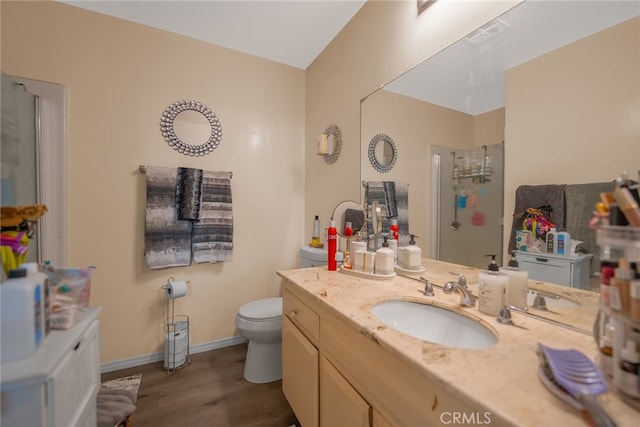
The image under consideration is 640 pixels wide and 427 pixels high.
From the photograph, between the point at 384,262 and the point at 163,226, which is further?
the point at 163,226

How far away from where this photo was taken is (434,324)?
93 cm

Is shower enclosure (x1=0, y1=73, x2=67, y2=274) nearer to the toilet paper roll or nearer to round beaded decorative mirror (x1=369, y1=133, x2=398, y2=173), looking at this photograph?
the toilet paper roll

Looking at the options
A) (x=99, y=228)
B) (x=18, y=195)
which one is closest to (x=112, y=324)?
(x=99, y=228)

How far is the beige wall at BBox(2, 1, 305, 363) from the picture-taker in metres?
1.68

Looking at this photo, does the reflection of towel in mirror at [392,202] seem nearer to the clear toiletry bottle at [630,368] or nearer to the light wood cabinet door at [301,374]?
the light wood cabinet door at [301,374]

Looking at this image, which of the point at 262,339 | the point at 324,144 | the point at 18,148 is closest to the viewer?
the point at 18,148

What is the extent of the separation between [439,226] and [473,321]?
469 mm

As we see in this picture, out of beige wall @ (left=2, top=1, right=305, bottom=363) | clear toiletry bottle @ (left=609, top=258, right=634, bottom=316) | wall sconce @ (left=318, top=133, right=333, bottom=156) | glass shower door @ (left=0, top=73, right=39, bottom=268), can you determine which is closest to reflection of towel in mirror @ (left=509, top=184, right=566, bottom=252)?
clear toiletry bottle @ (left=609, top=258, right=634, bottom=316)

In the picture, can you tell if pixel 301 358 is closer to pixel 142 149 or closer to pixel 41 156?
pixel 142 149

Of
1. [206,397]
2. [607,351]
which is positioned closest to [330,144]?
[607,351]

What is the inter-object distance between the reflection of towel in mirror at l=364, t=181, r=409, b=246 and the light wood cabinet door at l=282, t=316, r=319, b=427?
2.35ft

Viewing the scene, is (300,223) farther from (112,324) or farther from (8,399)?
(8,399)

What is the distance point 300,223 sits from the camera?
248cm

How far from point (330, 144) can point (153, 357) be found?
215 centimetres
